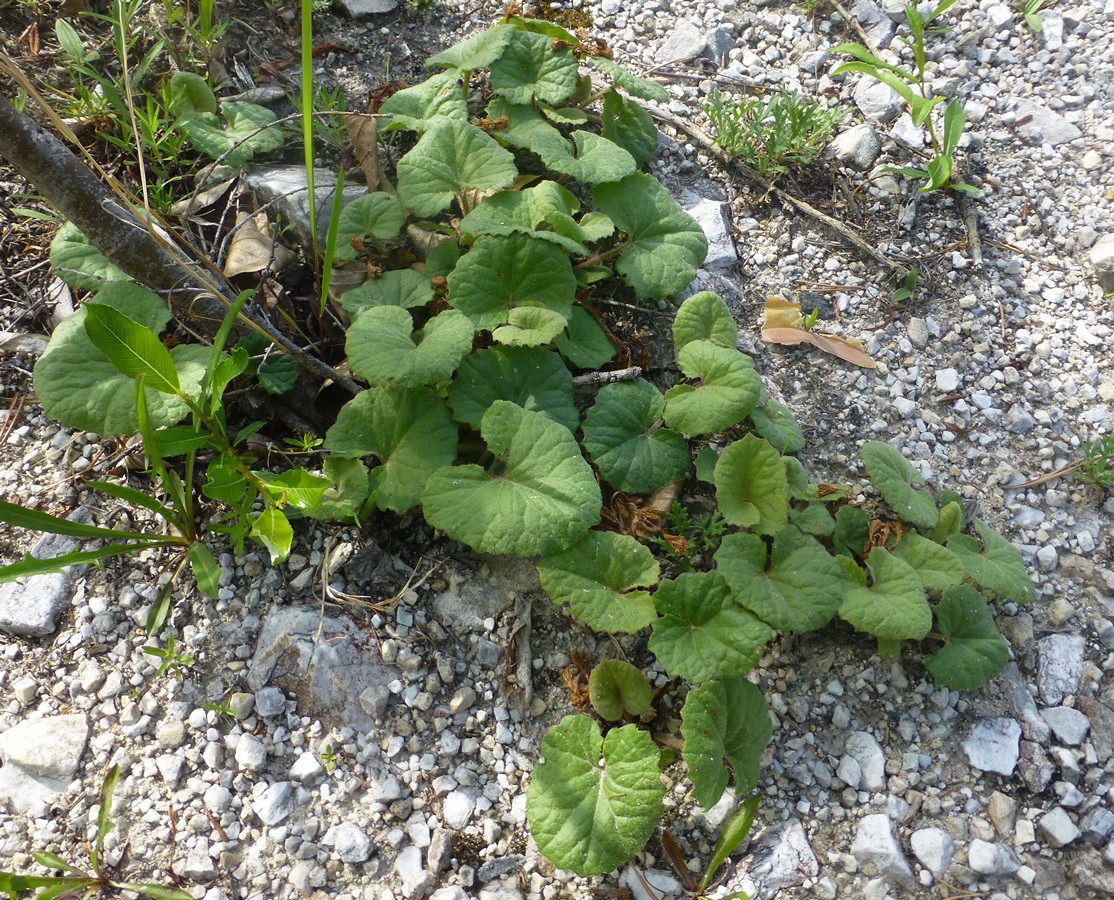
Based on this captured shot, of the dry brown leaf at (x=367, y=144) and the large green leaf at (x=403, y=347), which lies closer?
the large green leaf at (x=403, y=347)

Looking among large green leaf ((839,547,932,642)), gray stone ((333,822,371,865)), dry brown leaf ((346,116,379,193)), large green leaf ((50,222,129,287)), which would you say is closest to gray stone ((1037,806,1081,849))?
large green leaf ((839,547,932,642))

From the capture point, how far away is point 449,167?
2.55 m

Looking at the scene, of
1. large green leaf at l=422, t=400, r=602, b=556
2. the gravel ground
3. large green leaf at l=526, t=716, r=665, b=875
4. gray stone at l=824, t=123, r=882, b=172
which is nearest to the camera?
large green leaf at l=526, t=716, r=665, b=875

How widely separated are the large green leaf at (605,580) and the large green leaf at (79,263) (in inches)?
57.6

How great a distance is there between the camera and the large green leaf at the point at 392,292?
2.38 m

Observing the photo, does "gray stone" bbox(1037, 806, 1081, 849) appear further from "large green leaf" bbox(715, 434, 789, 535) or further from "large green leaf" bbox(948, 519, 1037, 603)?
"large green leaf" bbox(715, 434, 789, 535)

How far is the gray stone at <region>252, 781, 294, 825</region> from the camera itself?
1.90m

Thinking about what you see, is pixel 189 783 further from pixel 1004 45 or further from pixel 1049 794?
pixel 1004 45

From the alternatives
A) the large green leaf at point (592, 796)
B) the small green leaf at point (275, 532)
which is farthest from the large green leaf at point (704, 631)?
the small green leaf at point (275, 532)

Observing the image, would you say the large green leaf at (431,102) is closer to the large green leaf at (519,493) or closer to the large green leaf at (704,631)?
the large green leaf at (519,493)

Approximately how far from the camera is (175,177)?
2.60 meters

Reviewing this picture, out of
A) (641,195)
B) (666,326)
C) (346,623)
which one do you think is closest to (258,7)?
(641,195)

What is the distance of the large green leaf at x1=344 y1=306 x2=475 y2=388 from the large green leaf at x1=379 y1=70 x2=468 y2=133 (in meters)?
0.81

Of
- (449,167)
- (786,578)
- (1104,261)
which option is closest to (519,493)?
(786,578)
